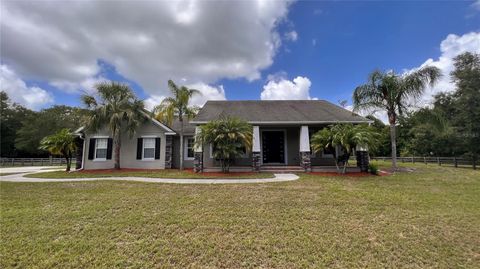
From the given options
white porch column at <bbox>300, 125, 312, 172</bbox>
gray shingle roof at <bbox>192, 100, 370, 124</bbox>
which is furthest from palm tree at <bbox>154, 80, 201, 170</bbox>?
white porch column at <bbox>300, 125, 312, 172</bbox>

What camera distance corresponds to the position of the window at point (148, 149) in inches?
602

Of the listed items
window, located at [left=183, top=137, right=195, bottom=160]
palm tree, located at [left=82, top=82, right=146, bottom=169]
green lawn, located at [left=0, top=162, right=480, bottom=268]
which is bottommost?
green lawn, located at [left=0, top=162, right=480, bottom=268]

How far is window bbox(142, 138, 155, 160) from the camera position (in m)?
15.3

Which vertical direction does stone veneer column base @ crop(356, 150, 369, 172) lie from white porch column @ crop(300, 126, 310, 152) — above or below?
below

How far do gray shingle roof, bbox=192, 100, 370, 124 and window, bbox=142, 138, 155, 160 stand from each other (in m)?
4.00

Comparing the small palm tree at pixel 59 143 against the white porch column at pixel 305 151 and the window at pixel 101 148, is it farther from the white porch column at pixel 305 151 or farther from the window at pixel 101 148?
the white porch column at pixel 305 151

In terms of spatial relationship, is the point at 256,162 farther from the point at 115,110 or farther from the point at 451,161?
the point at 451,161

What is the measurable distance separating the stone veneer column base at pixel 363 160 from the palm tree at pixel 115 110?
13758 mm

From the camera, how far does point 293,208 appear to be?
6.05 meters

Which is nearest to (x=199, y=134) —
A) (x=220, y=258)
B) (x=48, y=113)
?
(x=220, y=258)

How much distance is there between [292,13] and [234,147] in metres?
9.11

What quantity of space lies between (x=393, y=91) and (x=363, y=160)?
441 centimetres

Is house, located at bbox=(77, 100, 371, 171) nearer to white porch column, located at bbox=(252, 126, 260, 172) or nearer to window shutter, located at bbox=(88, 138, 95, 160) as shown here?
window shutter, located at bbox=(88, 138, 95, 160)

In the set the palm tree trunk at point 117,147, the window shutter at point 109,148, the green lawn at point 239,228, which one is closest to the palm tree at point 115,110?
the palm tree trunk at point 117,147
